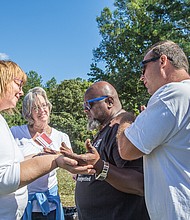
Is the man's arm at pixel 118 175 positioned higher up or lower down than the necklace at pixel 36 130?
lower down

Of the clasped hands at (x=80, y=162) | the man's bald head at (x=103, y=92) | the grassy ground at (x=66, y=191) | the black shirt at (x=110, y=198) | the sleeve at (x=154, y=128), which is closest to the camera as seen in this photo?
the sleeve at (x=154, y=128)

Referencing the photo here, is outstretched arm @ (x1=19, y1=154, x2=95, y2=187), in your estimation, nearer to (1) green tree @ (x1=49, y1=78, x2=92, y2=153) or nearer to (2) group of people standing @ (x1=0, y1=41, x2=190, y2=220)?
(2) group of people standing @ (x1=0, y1=41, x2=190, y2=220)

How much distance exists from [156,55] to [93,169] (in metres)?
0.84

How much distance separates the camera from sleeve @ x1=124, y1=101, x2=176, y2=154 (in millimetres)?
1688

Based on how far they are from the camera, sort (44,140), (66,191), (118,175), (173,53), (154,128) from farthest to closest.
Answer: (66,191) → (44,140) → (118,175) → (173,53) → (154,128)

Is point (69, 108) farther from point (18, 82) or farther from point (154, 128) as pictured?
point (154, 128)

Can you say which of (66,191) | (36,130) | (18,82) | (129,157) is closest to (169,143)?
(129,157)

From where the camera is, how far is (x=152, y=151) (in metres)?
1.79

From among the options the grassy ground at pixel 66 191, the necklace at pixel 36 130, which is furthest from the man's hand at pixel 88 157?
the grassy ground at pixel 66 191

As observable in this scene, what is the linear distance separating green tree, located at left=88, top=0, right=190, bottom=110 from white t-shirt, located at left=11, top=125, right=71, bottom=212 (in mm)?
14536

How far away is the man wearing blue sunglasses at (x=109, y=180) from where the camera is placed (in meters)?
2.08

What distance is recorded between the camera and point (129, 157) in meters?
1.82

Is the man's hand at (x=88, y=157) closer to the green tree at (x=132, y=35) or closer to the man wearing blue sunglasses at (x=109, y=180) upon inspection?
the man wearing blue sunglasses at (x=109, y=180)

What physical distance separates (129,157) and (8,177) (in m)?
0.69
